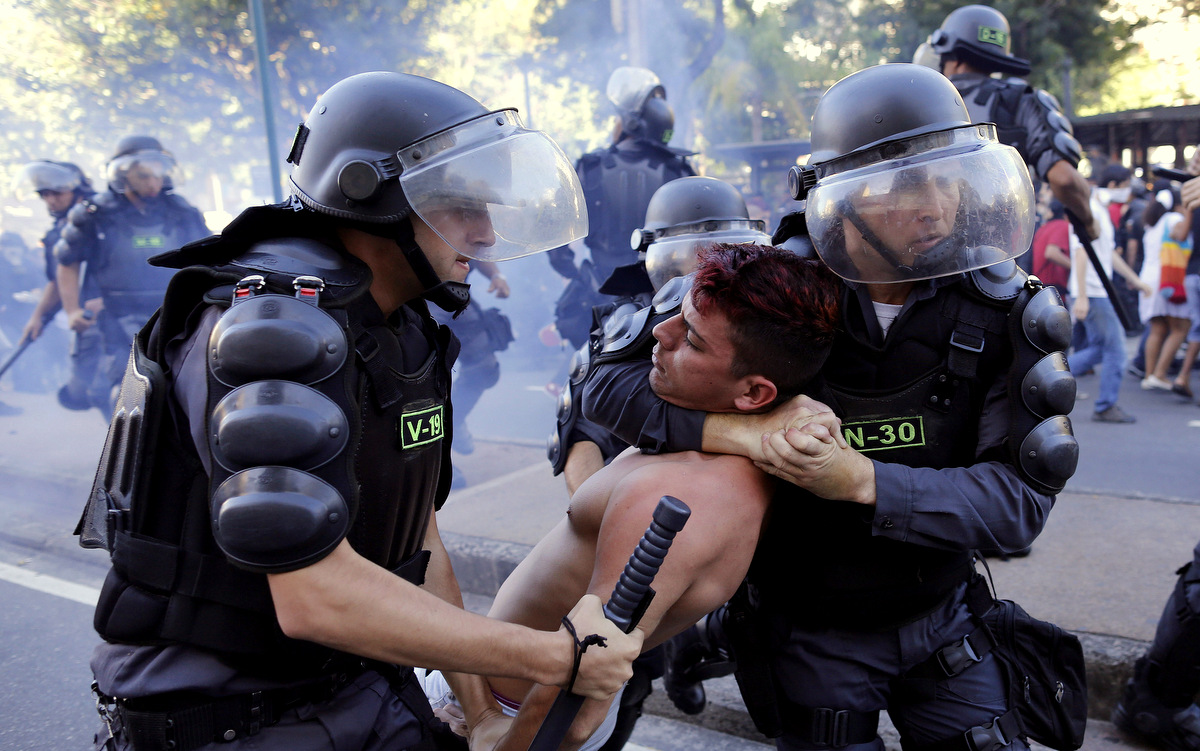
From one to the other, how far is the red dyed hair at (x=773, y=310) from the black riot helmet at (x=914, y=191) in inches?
6.1

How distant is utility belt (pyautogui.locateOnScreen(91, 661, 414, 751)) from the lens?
1347mm

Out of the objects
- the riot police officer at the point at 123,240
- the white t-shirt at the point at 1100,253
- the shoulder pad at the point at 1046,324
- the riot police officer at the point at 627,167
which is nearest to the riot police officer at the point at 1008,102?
the riot police officer at the point at 627,167

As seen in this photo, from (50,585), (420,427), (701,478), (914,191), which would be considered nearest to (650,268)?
(914,191)

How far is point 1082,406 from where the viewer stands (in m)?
7.13

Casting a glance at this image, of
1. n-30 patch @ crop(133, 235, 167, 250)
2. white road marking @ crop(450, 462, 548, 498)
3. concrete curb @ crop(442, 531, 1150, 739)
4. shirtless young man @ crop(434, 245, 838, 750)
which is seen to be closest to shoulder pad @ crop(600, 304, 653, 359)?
shirtless young man @ crop(434, 245, 838, 750)

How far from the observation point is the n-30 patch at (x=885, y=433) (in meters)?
1.81

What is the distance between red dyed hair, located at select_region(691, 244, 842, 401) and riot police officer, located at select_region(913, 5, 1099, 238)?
314 cm

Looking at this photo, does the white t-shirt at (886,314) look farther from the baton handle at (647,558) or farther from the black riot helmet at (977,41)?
the black riot helmet at (977,41)

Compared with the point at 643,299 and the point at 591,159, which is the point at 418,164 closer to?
the point at 643,299

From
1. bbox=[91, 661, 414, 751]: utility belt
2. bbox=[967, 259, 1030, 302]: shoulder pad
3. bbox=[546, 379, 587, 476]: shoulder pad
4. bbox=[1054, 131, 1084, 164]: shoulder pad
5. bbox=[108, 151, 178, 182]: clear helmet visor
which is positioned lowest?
bbox=[91, 661, 414, 751]: utility belt

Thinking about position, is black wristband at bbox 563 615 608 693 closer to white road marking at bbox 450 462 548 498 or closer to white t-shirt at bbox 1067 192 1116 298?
white road marking at bbox 450 462 548 498

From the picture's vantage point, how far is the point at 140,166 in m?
6.24

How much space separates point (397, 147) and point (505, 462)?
15.9 ft

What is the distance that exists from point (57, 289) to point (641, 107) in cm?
531
